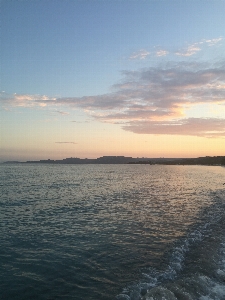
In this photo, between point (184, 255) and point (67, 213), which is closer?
point (184, 255)

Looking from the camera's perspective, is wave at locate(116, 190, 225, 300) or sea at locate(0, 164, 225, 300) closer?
wave at locate(116, 190, 225, 300)

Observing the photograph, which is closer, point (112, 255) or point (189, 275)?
point (189, 275)

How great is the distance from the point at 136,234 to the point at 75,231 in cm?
560

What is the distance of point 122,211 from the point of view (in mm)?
31500

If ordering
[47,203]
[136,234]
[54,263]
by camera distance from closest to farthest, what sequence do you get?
[54,263], [136,234], [47,203]

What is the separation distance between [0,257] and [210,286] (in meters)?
13.2

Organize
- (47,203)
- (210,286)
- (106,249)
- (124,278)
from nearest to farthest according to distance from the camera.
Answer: (210,286), (124,278), (106,249), (47,203)

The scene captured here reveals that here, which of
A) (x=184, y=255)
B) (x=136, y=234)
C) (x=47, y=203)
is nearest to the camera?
(x=184, y=255)

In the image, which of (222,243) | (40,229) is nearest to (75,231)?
(40,229)

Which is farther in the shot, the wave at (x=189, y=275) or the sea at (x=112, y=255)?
the sea at (x=112, y=255)

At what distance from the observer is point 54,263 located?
51.8 feet

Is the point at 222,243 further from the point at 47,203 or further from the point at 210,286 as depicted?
the point at 47,203

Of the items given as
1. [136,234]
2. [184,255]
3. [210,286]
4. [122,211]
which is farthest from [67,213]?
[210,286]

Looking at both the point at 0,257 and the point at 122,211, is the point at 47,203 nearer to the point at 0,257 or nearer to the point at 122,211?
the point at 122,211
